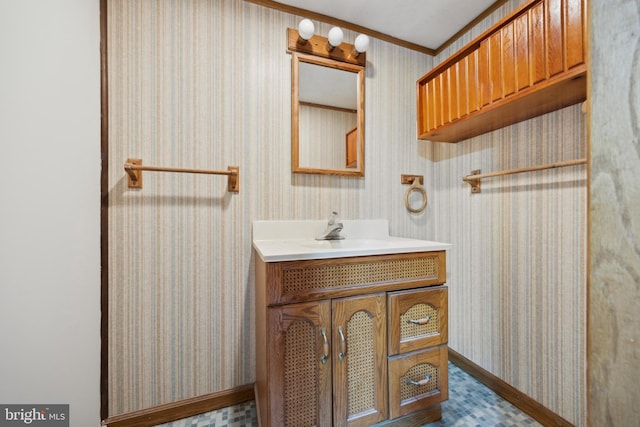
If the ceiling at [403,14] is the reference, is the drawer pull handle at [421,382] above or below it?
below

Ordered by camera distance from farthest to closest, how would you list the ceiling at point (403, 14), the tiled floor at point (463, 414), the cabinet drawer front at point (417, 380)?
the ceiling at point (403, 14)
the tiled floor at point (463, 414)
the cabinet drawer front at point (417, 380)

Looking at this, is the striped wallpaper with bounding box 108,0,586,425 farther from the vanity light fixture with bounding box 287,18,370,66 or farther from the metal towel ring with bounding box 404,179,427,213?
the metal towel ring with bounding box 404,179,427,213

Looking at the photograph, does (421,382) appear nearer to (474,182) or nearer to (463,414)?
(463,414)

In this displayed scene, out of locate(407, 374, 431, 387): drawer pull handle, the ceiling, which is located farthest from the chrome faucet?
the ceiling

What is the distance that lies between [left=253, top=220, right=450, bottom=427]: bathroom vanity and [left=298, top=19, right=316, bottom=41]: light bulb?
1203mm

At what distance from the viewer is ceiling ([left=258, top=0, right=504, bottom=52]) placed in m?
1.44

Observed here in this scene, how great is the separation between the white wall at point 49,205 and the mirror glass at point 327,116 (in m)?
0.94

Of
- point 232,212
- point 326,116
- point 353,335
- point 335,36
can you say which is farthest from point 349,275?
point 335,36

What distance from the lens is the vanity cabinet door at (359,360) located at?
1010 mm

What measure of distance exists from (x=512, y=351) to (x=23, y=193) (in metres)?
2.21

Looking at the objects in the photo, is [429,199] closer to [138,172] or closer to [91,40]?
[138,172]

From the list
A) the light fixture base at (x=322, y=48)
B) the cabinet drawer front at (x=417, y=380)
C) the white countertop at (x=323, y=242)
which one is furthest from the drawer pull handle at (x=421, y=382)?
the light fixture base at (x=322, y=48)

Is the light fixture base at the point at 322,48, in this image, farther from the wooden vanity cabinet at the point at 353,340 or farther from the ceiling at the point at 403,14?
the wooden vanity cabinet at the point at 353,340

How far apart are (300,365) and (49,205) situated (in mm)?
1050
